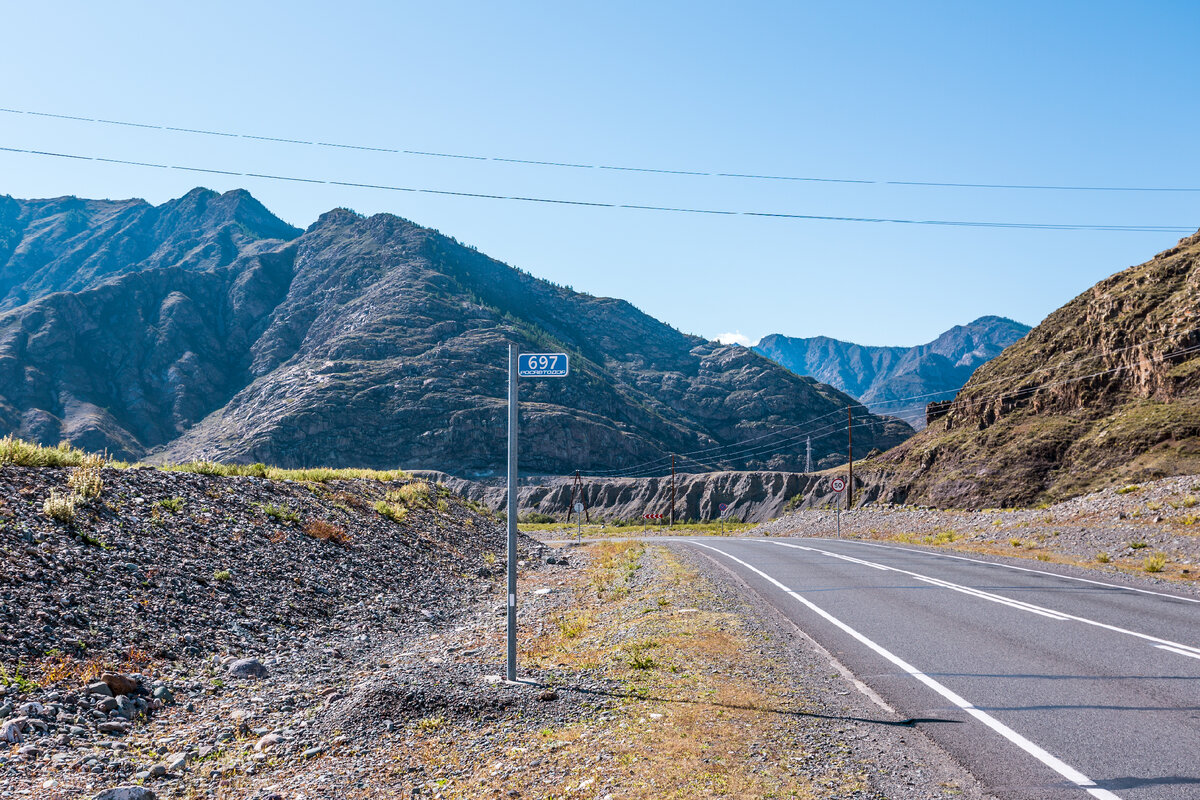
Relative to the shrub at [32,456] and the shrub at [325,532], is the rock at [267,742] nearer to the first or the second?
the shrub at [32,456]

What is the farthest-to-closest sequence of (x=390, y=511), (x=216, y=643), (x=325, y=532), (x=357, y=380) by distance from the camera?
(x=357, y=380) < (x=390, y=511) < (x=325, y=532) < (x=216, y=643)

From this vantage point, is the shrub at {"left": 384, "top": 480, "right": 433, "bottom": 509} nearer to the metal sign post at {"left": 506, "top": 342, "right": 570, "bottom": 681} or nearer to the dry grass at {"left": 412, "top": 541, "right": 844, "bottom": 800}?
the dry grass at {"left": 412, "top": 541, "right": 844, "bottom": 800}

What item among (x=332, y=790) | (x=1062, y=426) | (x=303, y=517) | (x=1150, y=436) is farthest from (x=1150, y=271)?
(x=332, y=790)

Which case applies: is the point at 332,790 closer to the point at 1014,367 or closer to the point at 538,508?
the point at 1014,367

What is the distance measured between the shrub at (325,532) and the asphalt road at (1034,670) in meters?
10.6

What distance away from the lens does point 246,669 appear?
10.2 metres

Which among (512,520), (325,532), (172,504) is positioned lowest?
(325,532)

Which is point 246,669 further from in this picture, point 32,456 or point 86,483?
point 32,456

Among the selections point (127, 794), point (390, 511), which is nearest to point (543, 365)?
point (127, 794)

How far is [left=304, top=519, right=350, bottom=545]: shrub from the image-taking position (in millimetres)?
17906

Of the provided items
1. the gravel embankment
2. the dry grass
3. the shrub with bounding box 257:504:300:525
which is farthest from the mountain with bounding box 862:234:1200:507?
the shrub with bounding box 257:504:300:525

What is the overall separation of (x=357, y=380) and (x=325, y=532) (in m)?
111

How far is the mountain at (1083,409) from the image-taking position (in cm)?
3738

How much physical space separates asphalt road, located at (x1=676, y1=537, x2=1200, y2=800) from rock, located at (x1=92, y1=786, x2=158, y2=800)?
6727 millimetres
